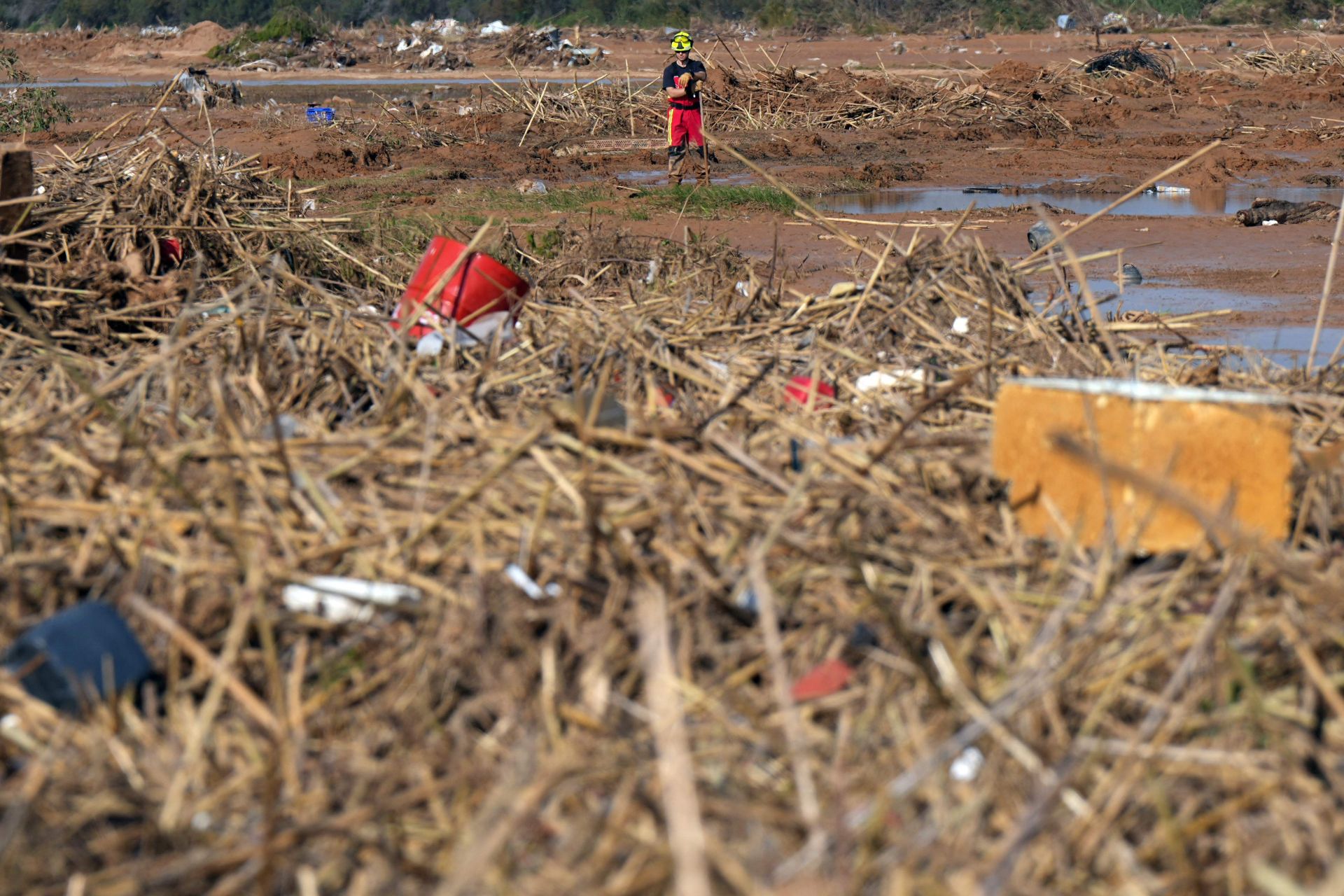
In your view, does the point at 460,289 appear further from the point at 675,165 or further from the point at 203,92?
the point at 203,92

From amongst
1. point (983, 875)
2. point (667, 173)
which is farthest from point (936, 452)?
point (667, 173)

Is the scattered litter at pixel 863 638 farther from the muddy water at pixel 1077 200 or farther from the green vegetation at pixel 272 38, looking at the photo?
the green vegetation at pixel 272 38

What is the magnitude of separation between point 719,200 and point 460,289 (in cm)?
710

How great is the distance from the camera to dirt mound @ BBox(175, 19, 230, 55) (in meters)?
39.9

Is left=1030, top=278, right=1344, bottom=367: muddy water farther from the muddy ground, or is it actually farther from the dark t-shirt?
the dark t-shirt

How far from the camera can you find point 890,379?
4.28m

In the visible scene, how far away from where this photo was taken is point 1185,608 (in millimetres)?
2764

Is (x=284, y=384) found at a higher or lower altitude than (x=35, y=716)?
higher

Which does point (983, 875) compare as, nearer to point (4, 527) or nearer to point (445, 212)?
point (4, 527)

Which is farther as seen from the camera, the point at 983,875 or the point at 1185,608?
the point at 1185,608

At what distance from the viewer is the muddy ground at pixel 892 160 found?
8.83 metres

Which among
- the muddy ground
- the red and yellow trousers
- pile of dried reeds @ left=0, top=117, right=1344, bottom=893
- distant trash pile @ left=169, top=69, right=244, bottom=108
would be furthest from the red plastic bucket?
distant trash pile @ left=169, top=69, right=244, bottom=108

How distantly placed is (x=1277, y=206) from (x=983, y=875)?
10.2 m

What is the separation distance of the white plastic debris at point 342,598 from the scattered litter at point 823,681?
2.60 ft
